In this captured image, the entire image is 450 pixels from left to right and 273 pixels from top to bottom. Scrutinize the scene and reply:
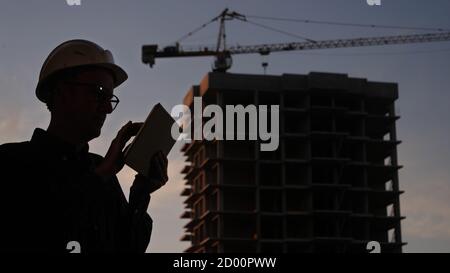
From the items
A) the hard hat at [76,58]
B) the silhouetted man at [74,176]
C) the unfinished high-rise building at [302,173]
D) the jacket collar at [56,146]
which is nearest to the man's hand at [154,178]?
the silhouetted man at [74,176]

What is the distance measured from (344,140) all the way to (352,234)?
17.0 metres

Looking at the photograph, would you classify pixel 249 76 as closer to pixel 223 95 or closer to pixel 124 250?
pixel 223 95

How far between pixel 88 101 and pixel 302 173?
134227 millimetres

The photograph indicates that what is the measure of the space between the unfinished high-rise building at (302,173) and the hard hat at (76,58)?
393ft

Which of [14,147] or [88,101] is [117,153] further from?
[14,147]

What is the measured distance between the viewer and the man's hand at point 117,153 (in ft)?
16.7

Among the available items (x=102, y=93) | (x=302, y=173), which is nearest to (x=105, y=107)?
(x=102, y=93)

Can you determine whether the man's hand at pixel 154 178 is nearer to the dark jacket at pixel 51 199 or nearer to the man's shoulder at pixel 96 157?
the dark jacket at pixel 51 199

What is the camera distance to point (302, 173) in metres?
138

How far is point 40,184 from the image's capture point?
506 centimetres

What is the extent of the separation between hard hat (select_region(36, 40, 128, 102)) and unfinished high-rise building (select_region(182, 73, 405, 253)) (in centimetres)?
11984

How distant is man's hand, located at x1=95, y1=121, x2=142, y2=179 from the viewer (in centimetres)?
510

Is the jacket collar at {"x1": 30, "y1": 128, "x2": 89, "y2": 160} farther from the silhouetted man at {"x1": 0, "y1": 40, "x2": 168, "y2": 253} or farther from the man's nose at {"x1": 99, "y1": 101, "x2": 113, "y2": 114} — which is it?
the man's nose at {"x1": 99, "y1": 101, "x2": 113, "y2": 114}

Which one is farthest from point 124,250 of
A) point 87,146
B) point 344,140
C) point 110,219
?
point 344,140
